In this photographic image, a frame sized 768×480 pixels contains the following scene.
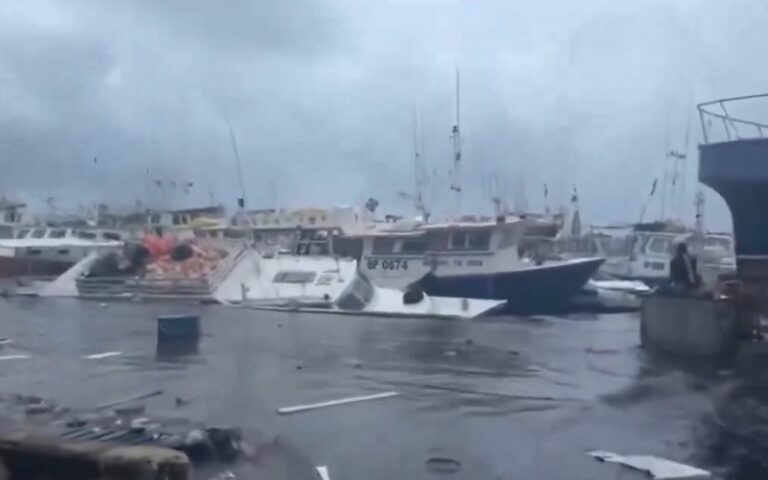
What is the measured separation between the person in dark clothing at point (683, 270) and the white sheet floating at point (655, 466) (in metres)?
9.95

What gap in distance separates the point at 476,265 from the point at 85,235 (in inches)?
1022

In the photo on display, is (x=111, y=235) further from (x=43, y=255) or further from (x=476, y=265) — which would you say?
(x=476, y=265)

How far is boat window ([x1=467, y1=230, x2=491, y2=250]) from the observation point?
118 feet

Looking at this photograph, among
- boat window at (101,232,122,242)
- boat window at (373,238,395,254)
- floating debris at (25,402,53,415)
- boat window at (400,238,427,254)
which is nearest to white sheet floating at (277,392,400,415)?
floating debris at (25,402,53,415)

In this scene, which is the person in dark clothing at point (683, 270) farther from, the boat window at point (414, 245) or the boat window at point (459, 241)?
the boat window at point (414, 245)

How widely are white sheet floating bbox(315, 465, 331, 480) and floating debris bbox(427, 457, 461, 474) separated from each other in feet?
3.28

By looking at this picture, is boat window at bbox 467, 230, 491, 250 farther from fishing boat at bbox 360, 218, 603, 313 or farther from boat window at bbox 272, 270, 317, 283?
boat window at bbox 272, 270, 317, 283

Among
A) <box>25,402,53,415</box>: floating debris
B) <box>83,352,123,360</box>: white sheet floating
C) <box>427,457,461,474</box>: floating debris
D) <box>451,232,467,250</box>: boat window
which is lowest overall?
<box>83,352,123,360</box>: white sheet floating

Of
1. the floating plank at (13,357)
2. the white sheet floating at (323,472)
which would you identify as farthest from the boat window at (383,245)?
the white sheet floating at (323,472)

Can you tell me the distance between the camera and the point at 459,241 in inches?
1441

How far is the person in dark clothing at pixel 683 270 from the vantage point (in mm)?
18766

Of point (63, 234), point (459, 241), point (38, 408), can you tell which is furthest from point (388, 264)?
point (38, 408)

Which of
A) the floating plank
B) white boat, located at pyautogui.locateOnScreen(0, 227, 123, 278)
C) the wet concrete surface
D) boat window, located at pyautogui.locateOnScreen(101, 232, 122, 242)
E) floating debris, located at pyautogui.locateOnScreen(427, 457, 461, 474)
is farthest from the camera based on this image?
boat window, located at pyautogui.locateOnScreen(101, 232, 122, 242)

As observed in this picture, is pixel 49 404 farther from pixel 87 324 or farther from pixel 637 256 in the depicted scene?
pixel 637 256
